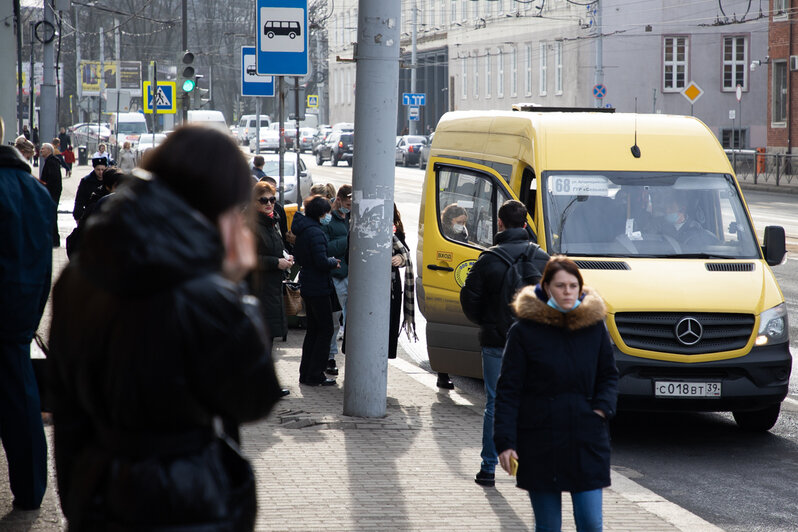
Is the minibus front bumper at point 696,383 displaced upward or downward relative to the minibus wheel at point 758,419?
upward

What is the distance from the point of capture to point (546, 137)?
9.07m

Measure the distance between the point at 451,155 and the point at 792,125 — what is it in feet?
122

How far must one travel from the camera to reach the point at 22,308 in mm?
5207

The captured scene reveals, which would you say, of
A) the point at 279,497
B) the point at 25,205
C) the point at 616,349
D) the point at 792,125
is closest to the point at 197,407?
the point at 25,205

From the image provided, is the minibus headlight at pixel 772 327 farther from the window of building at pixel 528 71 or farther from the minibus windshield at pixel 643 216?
the window of building at pixel 528 71

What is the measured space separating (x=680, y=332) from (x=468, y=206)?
2539 millimetres

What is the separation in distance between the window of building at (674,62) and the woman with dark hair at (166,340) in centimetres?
5672

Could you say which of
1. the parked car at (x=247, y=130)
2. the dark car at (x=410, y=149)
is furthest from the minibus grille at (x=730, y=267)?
the parked car at (x=247, y=130)

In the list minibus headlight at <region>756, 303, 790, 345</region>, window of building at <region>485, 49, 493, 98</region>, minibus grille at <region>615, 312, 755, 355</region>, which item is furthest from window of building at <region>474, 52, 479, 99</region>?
minibus grille at <region>615, 312, 755, 355</region>

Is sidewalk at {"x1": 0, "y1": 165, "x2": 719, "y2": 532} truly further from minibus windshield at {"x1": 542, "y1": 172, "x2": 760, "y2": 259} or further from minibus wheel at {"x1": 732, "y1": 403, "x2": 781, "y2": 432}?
minibus wheel at {"x1": 732, "y1": 403, "x2": 781, "y2": 432}

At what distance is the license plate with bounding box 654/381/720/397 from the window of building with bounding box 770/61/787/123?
4006 cm

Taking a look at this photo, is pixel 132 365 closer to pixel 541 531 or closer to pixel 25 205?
pixel 541 531

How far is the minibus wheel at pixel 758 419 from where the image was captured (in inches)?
332

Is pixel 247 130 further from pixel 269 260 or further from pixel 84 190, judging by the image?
pixel 269 260
